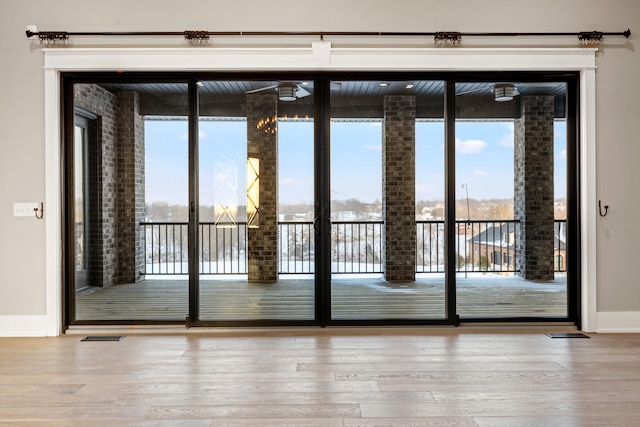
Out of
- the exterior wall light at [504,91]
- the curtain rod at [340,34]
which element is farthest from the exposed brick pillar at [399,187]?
the exterior wall light at [504,91]

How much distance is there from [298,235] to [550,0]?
2.95 metres

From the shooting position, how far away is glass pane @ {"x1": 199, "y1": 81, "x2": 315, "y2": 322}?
4.12 meters

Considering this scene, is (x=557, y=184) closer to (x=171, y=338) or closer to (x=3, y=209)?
(x=171, y=338)

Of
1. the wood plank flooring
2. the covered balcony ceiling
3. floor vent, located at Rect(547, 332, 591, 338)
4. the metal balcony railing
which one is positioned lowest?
floor vent, located at Rect(547, 332, 591, 338)

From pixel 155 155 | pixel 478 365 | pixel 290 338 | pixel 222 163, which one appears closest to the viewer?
pixel 478 365

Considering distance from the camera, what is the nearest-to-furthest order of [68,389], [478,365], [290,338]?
[68,389] < [478,365] < [290,338]

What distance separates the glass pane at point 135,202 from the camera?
4.25 m

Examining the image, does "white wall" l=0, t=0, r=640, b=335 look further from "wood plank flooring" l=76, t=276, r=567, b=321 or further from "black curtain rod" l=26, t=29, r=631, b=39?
"wood plank flooring" l=76, t=276, r=567, b=321

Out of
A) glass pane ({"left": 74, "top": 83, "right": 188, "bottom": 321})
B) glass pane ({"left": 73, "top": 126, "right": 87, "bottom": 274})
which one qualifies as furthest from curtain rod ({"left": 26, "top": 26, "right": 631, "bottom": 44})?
glass pane ({"left": 73, "top": 126, "right": 87, "bottom": 274})

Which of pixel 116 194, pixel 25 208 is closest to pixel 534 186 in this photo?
pixel 116 194

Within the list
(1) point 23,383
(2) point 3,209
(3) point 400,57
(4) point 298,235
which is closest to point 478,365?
(4) point 298,235

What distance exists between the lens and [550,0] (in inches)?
157

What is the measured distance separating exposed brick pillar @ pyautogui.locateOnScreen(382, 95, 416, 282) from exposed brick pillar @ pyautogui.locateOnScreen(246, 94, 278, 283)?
108 centimetres

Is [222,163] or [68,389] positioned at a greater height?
[222,163]
